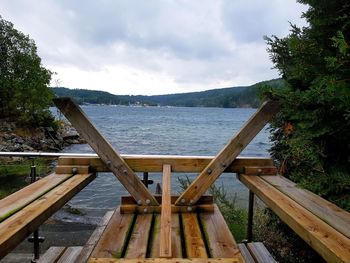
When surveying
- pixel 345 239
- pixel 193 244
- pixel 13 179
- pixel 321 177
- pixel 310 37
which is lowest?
pixel 13 179

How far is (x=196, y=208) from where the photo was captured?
10.6 ft

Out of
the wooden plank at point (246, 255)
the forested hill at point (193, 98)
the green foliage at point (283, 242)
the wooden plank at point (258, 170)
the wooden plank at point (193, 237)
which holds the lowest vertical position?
the green foliage at point (283, 242)

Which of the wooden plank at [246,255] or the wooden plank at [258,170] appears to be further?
the wooden plank at [258,170]

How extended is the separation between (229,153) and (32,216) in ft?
5.86

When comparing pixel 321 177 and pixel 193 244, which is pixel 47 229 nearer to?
pixel 193 244

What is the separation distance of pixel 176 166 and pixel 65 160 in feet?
3.62

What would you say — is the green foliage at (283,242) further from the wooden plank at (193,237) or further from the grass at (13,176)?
the grass at (13,176)

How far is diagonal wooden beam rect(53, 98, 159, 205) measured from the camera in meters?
3.01

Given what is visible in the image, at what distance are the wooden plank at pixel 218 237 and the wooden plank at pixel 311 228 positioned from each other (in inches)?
15.9

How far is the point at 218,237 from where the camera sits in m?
2.64

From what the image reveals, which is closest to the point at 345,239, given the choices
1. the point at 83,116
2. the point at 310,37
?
the point at 310,37

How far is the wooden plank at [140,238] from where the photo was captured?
2373 mm

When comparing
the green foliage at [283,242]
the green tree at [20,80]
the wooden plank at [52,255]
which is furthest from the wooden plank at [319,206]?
the green tree at [20,80]

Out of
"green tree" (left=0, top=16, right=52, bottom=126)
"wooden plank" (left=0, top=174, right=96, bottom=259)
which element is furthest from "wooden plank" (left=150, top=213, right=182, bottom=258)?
"green tree" (left=0, top=16, right=52, bottom=126)
